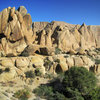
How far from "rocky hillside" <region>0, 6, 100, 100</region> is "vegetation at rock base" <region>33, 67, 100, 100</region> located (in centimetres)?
469

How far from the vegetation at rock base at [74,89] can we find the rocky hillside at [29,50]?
4.69 meters

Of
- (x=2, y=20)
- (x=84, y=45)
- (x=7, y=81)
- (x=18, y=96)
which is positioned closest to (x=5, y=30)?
(x=2, y=20)

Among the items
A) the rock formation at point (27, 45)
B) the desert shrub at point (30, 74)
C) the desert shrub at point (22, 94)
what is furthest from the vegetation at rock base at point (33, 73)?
the desert shrub at point (22, 94)

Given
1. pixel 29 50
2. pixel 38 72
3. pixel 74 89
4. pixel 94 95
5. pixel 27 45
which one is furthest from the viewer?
pixel 27 45

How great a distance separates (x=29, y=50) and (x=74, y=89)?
1514 centimetres

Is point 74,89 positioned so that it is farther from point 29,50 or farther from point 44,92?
point 29,50

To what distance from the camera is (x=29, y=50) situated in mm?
31234

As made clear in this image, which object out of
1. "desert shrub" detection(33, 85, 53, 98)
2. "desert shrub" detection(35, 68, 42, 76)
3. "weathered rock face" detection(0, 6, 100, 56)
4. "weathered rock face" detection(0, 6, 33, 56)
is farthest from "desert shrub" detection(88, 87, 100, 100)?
"weathered rock face" detection(0, 6, 33, 56)

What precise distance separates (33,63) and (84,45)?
28.7 m

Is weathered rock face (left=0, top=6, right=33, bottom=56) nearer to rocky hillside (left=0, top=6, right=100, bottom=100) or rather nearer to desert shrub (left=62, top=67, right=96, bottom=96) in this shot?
rocky hillside (left=0, top=6, right=100, bottom=100)

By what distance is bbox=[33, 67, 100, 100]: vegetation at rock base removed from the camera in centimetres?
1886

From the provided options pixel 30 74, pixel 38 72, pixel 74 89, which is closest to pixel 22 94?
pixel 30 74

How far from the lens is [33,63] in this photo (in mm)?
28047

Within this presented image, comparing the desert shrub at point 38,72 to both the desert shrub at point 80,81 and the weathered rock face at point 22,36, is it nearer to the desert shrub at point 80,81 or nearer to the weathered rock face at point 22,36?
the desert shrub at point 80,81
